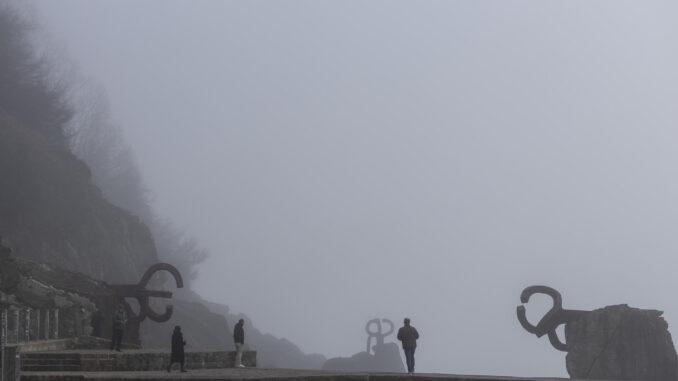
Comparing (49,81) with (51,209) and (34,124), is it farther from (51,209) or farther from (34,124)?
(51,209)

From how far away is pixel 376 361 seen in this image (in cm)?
6172

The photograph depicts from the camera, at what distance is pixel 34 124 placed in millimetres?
67375

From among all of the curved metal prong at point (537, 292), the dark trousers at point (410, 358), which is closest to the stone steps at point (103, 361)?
the dark trousers at point (410, 358)

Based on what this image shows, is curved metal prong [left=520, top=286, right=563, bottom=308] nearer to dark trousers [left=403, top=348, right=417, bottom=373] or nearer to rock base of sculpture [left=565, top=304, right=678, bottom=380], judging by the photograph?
rock base of sculpture [left=565, top=304, right=678, bottom=380]

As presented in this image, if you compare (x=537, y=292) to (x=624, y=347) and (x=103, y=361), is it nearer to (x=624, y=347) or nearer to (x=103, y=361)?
(x=624, y=347)

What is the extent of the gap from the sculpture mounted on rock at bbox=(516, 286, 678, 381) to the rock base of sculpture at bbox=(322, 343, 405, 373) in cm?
3168

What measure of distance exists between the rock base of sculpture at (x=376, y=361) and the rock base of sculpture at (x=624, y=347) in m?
32.2

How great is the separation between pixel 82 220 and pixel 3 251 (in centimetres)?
2841

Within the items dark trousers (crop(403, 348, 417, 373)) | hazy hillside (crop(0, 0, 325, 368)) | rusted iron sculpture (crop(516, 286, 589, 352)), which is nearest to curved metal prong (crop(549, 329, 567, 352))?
rusted iron sculpture (crop(516, 286, 589, 352))

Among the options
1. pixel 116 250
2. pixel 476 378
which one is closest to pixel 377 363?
pixel 116 250

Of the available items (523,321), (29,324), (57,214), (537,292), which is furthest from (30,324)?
(57,214)

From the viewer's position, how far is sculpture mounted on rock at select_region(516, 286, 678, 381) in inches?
1069

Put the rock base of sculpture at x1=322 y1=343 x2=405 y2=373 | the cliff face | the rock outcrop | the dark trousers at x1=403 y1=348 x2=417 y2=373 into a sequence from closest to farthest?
the dark trousers at x1=403 y1=348 x2=417 y2=373
the rock outcrop
the cliff face
the rock base of sculpture at x1=322 y1=343 x2=405 y2=373

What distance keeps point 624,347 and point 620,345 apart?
198 mm
